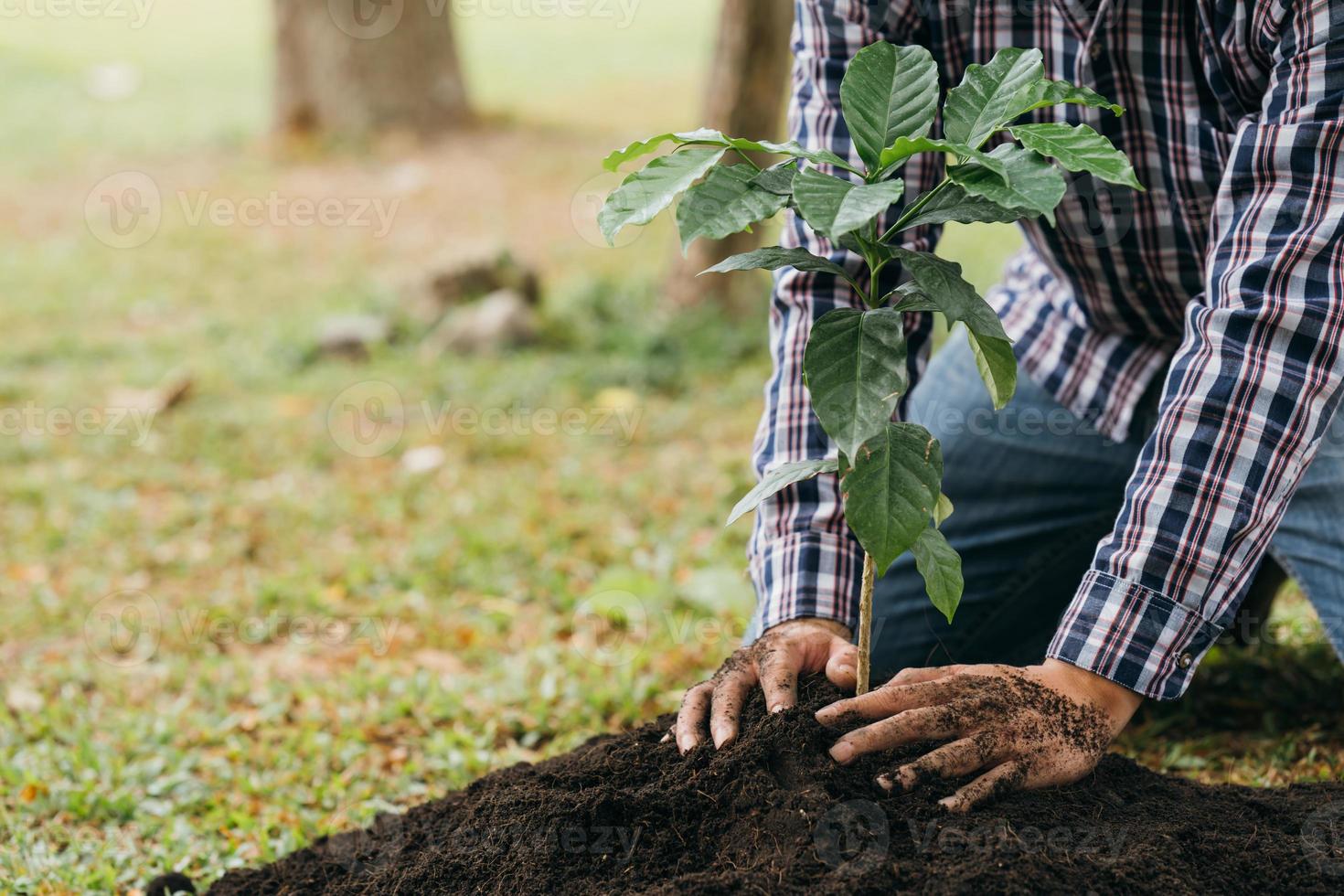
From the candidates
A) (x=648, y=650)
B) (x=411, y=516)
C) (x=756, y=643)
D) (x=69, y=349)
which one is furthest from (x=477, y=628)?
(x=69, y=349)

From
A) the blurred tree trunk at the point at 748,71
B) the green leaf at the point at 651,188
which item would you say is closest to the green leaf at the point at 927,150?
the green leaf at the point at 651,188

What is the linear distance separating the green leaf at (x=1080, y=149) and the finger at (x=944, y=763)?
0.77 meters

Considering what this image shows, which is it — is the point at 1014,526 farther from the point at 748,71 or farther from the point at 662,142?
the point at 748,71

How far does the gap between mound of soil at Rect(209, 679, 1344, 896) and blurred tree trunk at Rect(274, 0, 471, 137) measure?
9426 mm

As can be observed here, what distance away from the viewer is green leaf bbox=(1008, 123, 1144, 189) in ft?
4.47

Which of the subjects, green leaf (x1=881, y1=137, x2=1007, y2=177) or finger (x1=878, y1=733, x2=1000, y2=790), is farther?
finger (x1=878, y1=733, x2=1000, y2=790)

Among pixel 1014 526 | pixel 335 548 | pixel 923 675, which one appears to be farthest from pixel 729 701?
pixel 335 548

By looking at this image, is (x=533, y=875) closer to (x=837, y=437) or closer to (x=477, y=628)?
(x=837, y=437)

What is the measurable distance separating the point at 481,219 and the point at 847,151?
23.3ft

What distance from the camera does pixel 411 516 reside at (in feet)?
14.0

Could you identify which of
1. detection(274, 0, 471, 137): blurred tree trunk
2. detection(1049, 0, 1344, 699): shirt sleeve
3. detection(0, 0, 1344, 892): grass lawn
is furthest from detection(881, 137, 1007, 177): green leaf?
detection(274, 0, 471, 137): blurred tree trunk

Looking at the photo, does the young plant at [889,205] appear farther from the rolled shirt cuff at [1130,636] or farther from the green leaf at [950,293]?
the rolled shirt cuff at [1130,636]

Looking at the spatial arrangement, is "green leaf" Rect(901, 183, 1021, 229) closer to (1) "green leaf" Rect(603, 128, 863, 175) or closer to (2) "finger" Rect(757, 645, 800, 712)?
(1) "green leaf" Rect(603, 128, 863, 175)

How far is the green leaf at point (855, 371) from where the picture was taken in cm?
143
